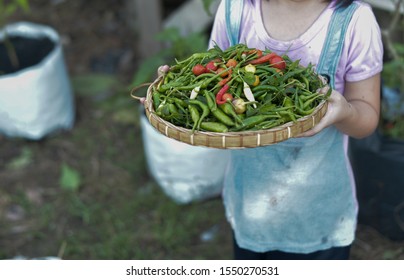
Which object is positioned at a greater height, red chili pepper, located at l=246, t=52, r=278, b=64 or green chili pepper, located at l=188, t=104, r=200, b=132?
red chili pepper, located at l=246, t=52, r=278, b=64

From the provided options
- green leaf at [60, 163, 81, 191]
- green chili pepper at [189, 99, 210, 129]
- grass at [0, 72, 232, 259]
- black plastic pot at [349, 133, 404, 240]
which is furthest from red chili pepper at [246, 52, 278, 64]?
green leaf at [60, 163, 81, 191]

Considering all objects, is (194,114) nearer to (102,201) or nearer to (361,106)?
(361,106)

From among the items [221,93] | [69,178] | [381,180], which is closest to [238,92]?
[221,93]

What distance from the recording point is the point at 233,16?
201cm

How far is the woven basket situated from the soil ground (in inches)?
56.9

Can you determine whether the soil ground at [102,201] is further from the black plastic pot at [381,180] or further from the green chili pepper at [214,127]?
the green chili pepper at [214,127]

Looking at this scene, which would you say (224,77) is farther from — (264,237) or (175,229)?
(175,229)

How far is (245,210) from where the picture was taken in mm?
2182

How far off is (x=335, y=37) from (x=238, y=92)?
0.36m


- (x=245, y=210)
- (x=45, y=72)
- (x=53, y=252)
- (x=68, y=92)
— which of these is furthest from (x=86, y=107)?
(x=245, y=210)

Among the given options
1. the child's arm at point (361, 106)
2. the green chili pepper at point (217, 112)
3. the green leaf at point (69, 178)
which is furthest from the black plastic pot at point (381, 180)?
the green leaf at point (69, 178)

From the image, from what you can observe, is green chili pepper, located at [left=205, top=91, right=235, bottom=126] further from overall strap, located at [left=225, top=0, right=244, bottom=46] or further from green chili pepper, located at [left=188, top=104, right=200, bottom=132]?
overall strap, located at [left=225, top=0, right=244, bottom=46]

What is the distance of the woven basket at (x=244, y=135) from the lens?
1.56 meters

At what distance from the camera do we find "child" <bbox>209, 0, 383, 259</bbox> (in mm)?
1870
